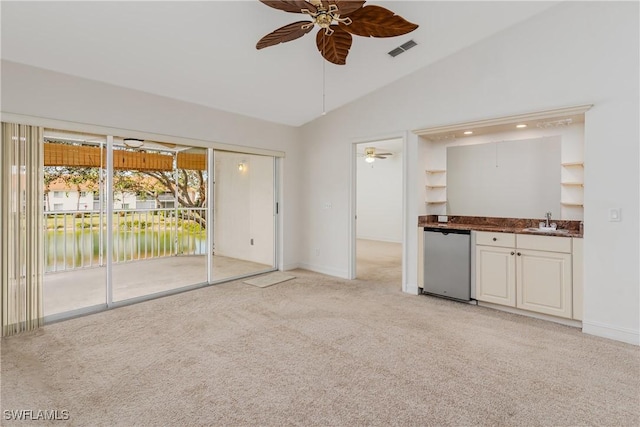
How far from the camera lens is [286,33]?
2.41 metres

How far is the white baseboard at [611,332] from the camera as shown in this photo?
283cm

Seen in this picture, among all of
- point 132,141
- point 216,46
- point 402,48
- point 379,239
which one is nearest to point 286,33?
point 216,46

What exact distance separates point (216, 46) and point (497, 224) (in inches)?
152

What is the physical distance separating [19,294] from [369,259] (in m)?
5.39

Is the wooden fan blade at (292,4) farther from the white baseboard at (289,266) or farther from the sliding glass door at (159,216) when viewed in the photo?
the white baseboard at (289,266)

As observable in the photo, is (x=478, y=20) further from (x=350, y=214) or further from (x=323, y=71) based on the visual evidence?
(x=350, y=214)

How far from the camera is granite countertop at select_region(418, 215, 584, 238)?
11.2 ft

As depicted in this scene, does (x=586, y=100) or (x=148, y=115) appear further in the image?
(x=148, y=115)

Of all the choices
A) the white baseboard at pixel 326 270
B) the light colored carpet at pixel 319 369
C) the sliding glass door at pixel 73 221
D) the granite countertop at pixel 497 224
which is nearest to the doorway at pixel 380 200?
the white baseboard at pixel 326 270

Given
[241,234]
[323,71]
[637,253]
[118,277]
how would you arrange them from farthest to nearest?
[241,234] < [118,277] < [323,71] < [637,253]

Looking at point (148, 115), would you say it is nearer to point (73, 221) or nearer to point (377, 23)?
point (73, 221)

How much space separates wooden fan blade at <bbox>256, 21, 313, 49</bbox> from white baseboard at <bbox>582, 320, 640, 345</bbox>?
11.9 ft

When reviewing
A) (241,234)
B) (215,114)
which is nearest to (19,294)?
(215,114)

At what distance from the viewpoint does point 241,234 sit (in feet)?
→ 21.1
